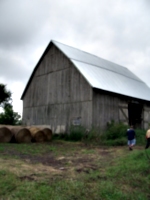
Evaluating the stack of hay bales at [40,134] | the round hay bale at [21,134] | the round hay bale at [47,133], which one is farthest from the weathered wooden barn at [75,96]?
the round hay bale at [21,134]

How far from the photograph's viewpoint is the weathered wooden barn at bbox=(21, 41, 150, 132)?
16312 mm

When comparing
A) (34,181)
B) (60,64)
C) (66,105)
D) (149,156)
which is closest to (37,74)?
(60,64)

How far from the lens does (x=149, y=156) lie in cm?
786

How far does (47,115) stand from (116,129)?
6.14 meters

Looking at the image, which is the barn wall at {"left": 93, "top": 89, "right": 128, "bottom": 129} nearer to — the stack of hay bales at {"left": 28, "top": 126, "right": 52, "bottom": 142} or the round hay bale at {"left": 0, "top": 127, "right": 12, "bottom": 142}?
the stack of hay bales at {"left": 28, "top": 126, "right": 52, "bottom": 142}

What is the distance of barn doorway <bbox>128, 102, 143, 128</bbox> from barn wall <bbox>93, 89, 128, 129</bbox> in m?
2.35

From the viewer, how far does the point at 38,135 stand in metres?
15.4

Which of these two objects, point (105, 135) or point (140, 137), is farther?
point (140, 137)

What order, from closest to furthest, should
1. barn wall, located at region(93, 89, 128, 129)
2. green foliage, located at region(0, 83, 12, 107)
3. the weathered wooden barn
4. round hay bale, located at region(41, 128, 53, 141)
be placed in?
round hay bale, located at region(41, 128, 53, 141)
barn wall, located at region(93, 89, 128, 129)
the weathered wooden barn
green foliage, located at region(0, 83, 12, 107)

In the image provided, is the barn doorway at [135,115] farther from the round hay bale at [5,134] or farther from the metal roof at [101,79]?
the round hay bale at [5,134]

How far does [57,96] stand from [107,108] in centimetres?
418

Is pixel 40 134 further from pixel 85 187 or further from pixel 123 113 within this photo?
pixel 85 187

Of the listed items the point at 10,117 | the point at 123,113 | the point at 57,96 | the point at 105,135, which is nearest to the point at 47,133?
the point at 57,96

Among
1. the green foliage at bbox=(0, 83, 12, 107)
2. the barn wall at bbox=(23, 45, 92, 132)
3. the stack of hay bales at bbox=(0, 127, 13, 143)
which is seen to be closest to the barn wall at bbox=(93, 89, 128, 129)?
the barn wall at bbox=(23, 45, 92, 132)
